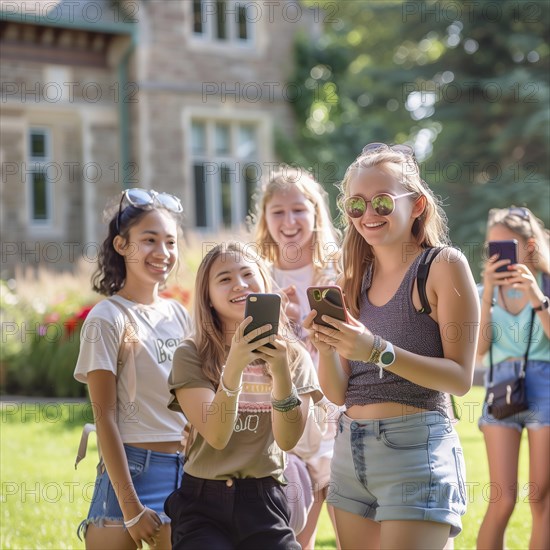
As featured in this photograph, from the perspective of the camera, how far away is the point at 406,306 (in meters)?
2.73

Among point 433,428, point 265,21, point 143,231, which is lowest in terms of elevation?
point 433,428

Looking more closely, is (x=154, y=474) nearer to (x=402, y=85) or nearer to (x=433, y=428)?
(x=433, y=428)

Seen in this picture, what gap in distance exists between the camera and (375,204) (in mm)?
2791

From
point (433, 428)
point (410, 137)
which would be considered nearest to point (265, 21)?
point (410, 137)

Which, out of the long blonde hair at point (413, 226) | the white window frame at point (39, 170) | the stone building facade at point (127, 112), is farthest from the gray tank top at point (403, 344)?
the white window frame at point (39, 170)

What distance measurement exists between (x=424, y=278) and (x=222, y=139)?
1535 cm

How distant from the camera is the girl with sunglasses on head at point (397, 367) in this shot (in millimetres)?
2559

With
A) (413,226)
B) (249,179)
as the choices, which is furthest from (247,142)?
(413,226)

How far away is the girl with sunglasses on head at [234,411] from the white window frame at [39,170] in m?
14.2

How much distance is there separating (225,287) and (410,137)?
20260mm

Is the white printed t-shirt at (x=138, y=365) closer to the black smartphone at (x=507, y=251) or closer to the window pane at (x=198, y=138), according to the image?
the black smartphone at (x=507, y=251)

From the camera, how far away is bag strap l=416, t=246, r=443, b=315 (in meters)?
2.69

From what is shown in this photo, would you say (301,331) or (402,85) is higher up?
(402,85)

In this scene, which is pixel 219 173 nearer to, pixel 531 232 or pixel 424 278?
pixel 531 232
